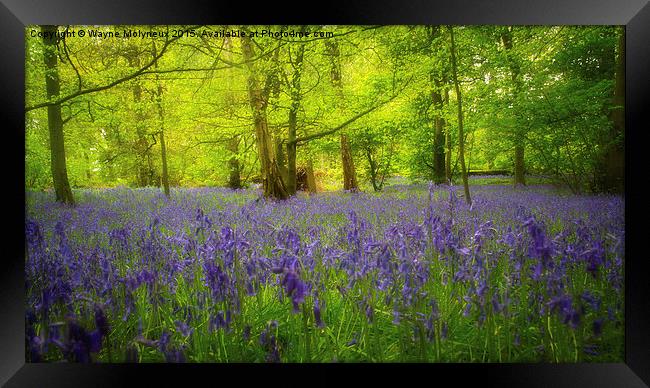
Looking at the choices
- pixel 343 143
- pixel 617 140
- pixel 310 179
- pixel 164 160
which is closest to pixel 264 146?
pixel 310 179

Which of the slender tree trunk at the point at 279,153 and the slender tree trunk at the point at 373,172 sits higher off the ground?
the slender tree trunk at the point at 279,153

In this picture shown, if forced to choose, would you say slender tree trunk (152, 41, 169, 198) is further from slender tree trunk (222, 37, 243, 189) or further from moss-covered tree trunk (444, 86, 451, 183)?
moss-covered tree trunk (444, 86, 451, 183)

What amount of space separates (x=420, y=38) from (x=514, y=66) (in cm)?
72

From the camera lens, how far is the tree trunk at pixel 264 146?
3039mm

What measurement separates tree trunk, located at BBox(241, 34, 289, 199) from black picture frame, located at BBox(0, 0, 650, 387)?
50 cm

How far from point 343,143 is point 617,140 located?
1.88 metres

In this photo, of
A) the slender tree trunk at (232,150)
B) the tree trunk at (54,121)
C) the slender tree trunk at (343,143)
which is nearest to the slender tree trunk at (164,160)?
the slender tree trunk at (232,150)

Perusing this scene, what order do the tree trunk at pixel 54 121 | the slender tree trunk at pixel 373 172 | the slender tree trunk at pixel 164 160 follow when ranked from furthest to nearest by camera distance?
Result: the slender tree trunk at pixel 373 172, the slender tree trunk at pixel 164 160, the tree trunk at pixel 54 121

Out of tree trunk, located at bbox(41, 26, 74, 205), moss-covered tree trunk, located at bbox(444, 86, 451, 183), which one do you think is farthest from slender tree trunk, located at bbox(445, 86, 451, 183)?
tree trunk, located at bbox(41, 26, 74, 205)

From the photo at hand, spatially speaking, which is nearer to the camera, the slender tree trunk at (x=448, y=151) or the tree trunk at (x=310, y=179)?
the slender tree trunk at (x=448, y=151)

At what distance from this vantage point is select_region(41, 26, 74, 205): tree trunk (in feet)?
9.54
